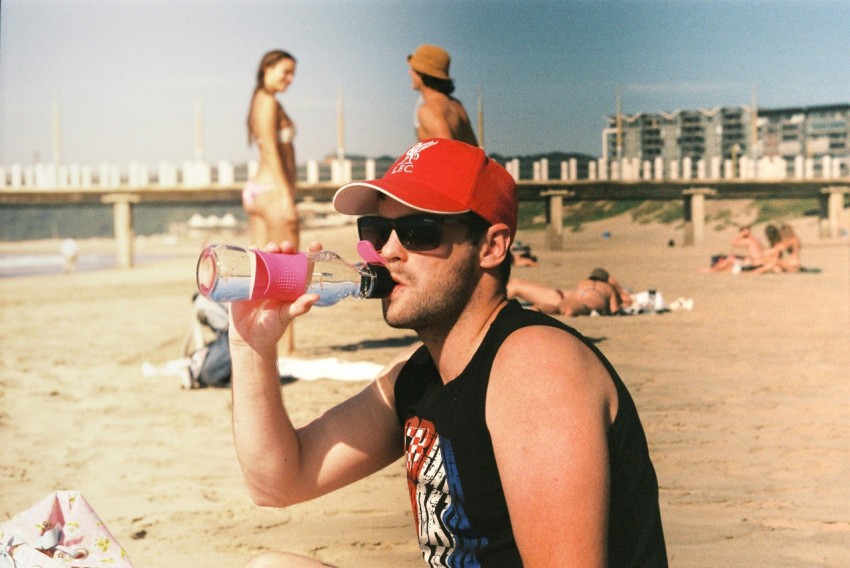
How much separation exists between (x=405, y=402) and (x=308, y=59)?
18.9 ft

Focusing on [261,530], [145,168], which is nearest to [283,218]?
[261,530]

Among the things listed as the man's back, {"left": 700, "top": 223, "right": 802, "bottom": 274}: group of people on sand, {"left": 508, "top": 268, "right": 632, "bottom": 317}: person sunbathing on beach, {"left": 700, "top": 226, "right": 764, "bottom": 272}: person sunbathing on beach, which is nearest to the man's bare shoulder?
the man's back

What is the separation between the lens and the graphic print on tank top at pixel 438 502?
5.24 ft

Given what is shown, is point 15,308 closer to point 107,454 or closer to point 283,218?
point 283,218

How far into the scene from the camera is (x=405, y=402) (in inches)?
72.2

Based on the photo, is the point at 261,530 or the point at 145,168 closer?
the point at 261,530

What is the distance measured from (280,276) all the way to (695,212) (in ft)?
20.1

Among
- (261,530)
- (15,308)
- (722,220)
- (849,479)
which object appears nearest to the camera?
(261,530)

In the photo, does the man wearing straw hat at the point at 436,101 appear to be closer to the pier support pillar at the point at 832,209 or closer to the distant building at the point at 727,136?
the distant building at the point at 727,136

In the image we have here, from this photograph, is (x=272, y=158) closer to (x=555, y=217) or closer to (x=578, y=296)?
(x=555, y=217)

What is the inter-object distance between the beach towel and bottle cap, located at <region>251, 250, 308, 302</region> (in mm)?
713

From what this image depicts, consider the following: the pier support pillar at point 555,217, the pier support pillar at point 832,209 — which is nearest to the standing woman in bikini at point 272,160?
the pier support pillar at point 555,217

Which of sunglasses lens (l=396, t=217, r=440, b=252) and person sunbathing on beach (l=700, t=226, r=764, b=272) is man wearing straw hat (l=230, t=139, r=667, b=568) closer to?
sunglasses lens (l=396, t=217, r=440, b=252)

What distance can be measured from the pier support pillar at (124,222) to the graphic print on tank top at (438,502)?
73.0 ft
